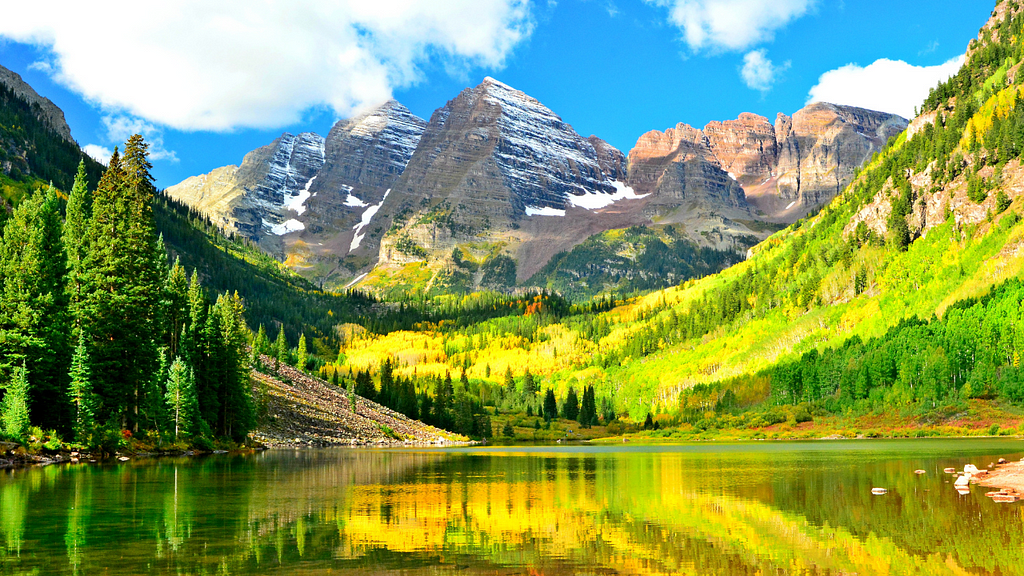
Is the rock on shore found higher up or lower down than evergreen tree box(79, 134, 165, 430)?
lower down

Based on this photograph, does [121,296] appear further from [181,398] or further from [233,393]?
[233,393]

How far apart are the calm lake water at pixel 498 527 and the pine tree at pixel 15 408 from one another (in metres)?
8.33

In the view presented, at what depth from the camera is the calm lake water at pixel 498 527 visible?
24.8 m

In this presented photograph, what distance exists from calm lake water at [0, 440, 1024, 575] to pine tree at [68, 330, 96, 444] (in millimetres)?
14854

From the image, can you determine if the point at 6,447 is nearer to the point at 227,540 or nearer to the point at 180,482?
the point at 180,482

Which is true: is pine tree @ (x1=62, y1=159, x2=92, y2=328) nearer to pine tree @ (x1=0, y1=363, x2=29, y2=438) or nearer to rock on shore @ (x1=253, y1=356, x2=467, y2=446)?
pine tree @ (x1=0, y1=363, x2=29, y2=438)

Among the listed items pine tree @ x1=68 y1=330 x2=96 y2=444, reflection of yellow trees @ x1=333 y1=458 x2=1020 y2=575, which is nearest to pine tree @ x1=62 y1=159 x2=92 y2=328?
pine tree @ x1=68 y1=330 x2=96 y2=444

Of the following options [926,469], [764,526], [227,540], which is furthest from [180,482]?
[926,469]

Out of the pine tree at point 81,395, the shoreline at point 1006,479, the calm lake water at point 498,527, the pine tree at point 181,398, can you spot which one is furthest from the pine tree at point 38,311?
the shoreline at point 1006,479

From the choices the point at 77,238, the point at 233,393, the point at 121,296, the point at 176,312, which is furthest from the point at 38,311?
the point at 233,393

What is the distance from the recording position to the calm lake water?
24841 mm

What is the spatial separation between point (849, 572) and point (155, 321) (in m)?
84.9

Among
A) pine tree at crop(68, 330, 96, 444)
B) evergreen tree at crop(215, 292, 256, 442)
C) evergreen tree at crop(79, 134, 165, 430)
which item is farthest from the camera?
evergreen tree at crop(215, 292, 256, 442)

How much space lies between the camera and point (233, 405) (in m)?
117
